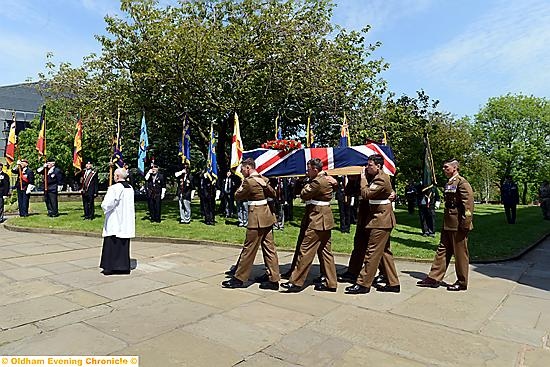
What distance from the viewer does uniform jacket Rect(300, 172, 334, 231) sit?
21.4 ft

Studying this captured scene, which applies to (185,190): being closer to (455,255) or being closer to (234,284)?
(234,284)

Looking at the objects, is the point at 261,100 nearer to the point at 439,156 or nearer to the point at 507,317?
the point at 507,317

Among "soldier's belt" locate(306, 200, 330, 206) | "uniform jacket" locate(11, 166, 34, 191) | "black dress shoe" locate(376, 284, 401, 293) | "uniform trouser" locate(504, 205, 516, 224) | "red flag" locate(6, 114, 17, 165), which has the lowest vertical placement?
"black dress shoe" locate(376, 284, 401, 293)

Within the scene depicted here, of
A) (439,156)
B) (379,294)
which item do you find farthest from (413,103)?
(379,294)

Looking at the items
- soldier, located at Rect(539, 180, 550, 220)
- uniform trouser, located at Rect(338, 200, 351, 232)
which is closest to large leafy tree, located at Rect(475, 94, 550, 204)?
soldier, located at Rect(539, 180, 550, 220)

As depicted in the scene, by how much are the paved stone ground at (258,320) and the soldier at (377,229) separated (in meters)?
0.23

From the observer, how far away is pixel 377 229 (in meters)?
6.46

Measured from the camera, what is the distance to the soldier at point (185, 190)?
1396 cm

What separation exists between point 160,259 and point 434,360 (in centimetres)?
610

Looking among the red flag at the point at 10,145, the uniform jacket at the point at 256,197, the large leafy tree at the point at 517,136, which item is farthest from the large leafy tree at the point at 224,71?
the large leafy tree at the point at 517,136

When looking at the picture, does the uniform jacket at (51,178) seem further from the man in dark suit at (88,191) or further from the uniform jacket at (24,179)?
the man in dark suit at (88,191)

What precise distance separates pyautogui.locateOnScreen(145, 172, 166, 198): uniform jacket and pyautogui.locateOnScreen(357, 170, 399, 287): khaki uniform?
901 cm

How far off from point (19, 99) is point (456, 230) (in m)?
60.0

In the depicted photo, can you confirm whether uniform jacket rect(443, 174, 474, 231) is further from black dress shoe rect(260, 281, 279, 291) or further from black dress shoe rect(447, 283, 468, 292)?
black dress shoe rect(260, 281, 279, 291)
